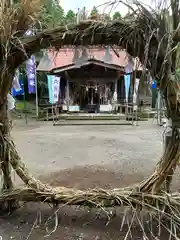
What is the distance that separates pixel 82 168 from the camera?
4082 mm

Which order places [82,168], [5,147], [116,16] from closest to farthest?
1. [116,16]
2. [5,147]
3. [82,168]

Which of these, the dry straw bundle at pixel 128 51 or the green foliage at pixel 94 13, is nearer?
the dry straw bundle at pixel 128 51

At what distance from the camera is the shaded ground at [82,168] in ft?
7.15

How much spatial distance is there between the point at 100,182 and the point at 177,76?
2.04m

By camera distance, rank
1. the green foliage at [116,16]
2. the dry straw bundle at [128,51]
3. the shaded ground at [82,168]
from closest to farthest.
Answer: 1. the dry straw bundle at [128,51]
2. the green foliage at [116,16]
3. the shaded ground at [82,168]

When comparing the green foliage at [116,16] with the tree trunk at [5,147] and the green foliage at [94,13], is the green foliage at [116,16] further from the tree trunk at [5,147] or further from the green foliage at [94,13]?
the tree trunk at [5,147]

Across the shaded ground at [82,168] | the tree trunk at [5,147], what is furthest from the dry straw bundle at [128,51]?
the shaded ground at [82,168]

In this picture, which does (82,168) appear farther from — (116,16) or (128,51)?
(116,16)

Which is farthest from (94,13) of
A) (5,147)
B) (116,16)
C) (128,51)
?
(5,147)

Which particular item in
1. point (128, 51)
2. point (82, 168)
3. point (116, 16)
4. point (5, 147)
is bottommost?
point (82, 168)

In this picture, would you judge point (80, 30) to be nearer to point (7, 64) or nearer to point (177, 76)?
point (7, 64)

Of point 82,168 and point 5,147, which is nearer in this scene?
point 5,147

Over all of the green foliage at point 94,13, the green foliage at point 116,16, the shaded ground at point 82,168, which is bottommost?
the shaded ground at point 82,168

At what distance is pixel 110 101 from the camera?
13438mm
